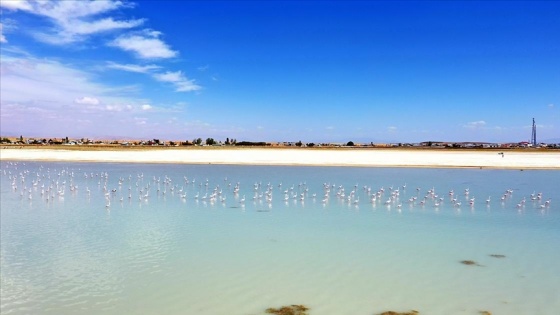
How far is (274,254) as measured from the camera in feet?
49.2

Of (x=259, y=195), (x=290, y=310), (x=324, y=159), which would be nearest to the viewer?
(x=290, y=310)

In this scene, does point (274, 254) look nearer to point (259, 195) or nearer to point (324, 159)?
point (259, 195)

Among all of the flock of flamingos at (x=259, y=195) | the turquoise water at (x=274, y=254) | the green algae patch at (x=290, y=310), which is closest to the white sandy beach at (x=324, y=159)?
the flock of flamingos at (x=259, y=195)

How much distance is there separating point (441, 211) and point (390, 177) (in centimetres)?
1981

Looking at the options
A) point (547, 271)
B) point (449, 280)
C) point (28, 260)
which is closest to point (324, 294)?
point (449, 280)

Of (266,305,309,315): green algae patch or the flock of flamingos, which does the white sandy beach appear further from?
→ (266,305,309,315): green algae patch

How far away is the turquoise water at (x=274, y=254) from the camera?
10898 mm

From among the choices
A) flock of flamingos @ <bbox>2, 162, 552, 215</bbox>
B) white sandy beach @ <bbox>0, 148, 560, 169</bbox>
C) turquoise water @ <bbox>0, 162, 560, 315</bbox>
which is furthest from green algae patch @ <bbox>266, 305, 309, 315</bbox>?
white sandy beach @ <bbox>0, 148, 560, 169</bbox>

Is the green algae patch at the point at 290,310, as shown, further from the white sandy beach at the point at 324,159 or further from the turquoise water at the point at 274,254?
the white sandy beach at the point at 324,159

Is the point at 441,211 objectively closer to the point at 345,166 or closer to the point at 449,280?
the point at 449,280

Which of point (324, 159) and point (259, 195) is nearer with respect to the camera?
point (259, 195)

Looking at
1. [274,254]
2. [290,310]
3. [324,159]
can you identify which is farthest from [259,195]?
[324,159]

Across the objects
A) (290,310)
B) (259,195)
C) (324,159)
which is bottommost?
(290,310)

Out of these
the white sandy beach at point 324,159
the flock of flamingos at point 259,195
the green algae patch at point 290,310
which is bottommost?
the green algae patch at point 290,310
